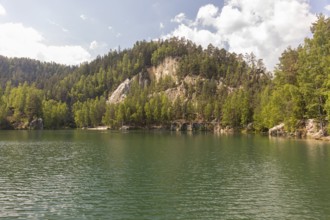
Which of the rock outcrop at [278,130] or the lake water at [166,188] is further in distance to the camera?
the rock outcrop at [278,130]

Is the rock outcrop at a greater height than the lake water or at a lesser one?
greater

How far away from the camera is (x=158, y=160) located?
188ft

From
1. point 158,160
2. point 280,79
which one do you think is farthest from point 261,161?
point 280,79

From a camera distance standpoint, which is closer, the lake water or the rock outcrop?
the lake water

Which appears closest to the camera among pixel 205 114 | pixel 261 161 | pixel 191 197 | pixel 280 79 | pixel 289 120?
pixel 191 197

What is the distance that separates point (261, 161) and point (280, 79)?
246 feet

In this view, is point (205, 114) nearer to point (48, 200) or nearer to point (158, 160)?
point (158, 160)

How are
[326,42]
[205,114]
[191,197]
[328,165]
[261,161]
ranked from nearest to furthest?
[191,197], [328,165], [261,161], [326,42], [205,114]

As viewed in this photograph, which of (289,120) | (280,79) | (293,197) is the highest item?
(280,79)

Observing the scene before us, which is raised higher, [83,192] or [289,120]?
[289,120]

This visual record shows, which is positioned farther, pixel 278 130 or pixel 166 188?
pixel 278 130

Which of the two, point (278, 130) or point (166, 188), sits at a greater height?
point (278, 130)

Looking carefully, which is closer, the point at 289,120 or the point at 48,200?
the point at 48,200

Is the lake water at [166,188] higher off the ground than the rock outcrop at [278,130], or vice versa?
the rock outcrop at [278,130]
